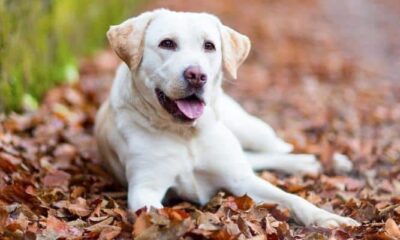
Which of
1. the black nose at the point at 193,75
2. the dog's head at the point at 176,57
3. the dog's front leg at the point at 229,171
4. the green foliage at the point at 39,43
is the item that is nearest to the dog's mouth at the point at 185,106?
the dog's head at the point at 176,57

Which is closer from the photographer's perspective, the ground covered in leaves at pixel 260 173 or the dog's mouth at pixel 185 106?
the ground covered in leaves at pixel 260 173

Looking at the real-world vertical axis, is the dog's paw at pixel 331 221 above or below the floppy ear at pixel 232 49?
below

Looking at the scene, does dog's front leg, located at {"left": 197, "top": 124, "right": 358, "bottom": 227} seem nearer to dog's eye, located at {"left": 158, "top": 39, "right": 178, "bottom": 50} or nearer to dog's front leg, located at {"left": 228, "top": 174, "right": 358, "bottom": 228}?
dog's front leg, located at {"left": 228, "top": 174, "right": 358, "bottom": 228}

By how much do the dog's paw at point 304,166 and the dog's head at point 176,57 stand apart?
123 cm

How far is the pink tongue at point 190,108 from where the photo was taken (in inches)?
175

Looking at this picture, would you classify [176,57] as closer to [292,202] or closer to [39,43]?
[292,202]

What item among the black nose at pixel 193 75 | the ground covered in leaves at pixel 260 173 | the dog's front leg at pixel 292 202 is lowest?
the ground covered in leaves at pixel 260 173

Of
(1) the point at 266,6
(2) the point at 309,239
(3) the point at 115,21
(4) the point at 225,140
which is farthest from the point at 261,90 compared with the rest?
(1) the point at 266,6

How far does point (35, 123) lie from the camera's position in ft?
20.7

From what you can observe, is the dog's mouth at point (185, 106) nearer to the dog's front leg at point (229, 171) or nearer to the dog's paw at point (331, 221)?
the dog's front leg at point (229, 171)

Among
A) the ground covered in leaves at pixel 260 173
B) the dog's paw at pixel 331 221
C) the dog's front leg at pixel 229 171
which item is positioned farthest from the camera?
the dog's front leg at pixel 229 171

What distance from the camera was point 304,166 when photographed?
18.7 ft

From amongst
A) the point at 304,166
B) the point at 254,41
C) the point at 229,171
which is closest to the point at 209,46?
the point at 229,171

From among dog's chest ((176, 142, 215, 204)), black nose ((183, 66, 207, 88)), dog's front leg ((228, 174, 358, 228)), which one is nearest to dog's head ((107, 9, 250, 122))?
black nose ((183, 66, 207, 88))
